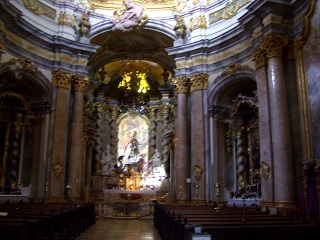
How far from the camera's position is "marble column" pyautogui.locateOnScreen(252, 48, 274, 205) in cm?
1164

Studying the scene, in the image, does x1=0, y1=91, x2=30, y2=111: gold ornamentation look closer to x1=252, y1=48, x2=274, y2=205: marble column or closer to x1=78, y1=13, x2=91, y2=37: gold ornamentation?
x1=78, y1=13, x2=91, y2=37: gold ornamentation

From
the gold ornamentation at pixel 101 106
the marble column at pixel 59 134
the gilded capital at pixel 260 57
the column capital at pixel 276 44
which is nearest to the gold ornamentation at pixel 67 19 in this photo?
the marble column at pixel 59 134

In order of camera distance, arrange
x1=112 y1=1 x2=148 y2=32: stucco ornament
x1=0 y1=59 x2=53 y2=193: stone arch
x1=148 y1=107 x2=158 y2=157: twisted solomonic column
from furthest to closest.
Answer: x1=148 y1=107 x2=158 y2=157: twisted solomonic column, x1=112 y1=1 x2=148 y2=32: stucco ornament, x1=0 y1=59 x2=53 y2=193: stone arch

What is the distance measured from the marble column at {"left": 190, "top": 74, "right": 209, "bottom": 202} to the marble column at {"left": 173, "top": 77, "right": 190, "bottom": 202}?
1.51 feet

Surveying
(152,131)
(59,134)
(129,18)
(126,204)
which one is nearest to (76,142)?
(59,134)

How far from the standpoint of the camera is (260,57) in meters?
12.8

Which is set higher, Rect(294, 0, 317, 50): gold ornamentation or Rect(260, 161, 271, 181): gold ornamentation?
Rect(294, 0, 317, 50): gold ornamentation

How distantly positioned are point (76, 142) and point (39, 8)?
242 inches

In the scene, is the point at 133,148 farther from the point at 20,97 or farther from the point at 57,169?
the point at 20,97

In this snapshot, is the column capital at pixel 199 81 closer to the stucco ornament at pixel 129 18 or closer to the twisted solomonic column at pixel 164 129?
the stucco ornament at pixel 129 18

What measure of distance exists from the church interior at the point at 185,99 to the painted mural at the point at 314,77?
0.03 meters

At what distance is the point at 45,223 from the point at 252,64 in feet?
34.1

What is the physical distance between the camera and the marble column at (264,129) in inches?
458

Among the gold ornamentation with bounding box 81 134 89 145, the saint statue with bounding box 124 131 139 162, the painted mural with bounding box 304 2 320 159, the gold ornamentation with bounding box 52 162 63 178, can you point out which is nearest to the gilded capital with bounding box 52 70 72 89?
the gold ornamentation with bounding box 52 162 63 178
